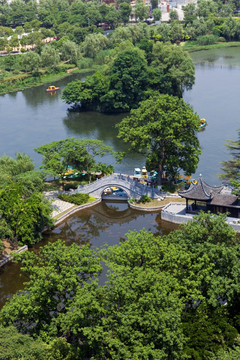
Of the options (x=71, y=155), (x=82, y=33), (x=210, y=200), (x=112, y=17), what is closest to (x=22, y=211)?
(x=71, y=155)

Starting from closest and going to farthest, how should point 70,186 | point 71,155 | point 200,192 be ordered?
1. point 200,192
2. point 71,155
3. point 70,186

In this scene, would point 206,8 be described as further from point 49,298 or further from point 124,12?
point 49,298

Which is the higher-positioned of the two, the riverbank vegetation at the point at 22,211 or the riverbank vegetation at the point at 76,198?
the riverbank vegetation at the point at 22,211

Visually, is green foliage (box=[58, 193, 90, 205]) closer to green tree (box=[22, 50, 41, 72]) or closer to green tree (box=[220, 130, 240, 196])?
green tree (box=[220, 130, 240, 196])

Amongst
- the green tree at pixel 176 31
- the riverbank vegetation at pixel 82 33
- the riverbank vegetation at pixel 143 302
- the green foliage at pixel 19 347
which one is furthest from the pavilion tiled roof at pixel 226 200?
the green tree at pixel 176 31

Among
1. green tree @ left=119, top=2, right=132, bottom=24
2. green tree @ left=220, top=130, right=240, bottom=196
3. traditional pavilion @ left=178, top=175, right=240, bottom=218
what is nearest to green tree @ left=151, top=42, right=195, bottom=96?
green tree @ left=220, top=130, right=240, bottom=196

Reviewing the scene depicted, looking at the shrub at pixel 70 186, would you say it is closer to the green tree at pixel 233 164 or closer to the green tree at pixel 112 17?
the green tree at pixel 233 164
